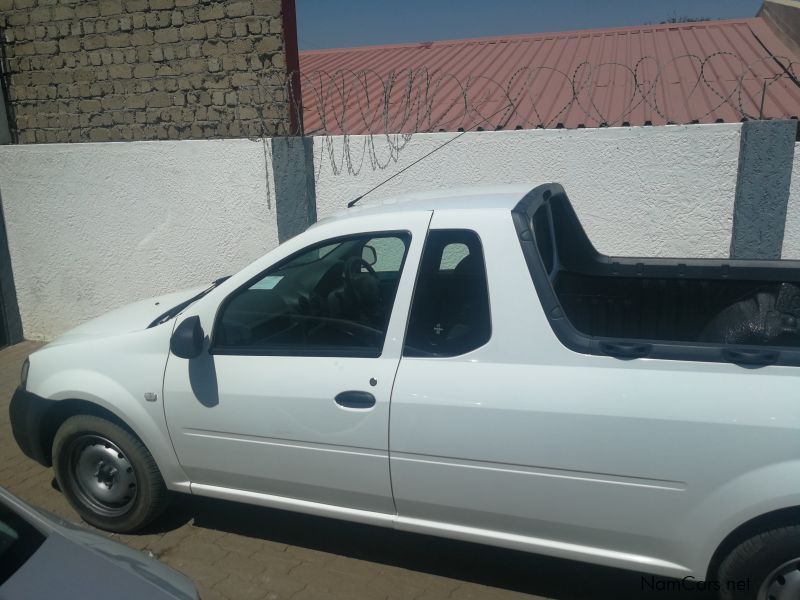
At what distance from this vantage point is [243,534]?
3.65 meters

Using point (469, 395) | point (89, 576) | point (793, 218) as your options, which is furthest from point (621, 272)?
point (89, 576)

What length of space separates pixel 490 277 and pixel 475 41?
11.6 m

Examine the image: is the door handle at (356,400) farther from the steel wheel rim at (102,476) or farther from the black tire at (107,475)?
the steel wheel rim at (102,476)

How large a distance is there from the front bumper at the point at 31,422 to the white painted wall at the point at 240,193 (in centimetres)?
224

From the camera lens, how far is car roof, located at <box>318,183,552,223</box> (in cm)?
292

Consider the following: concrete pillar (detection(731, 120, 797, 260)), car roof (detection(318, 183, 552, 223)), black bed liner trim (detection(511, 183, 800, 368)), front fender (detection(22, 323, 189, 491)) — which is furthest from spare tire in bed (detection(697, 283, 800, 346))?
front fender (detection(22, 323, 189, 491))

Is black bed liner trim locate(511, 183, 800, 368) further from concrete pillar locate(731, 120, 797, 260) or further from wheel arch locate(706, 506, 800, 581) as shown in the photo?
concrete pillar locate(731, 120, 797, 260)

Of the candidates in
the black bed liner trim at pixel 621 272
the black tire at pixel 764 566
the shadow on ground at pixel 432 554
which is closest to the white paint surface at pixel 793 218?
the black bed liner trim at pixel 621 272

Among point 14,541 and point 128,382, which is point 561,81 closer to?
point 128,382

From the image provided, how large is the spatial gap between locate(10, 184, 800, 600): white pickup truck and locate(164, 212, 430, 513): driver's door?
10 mm

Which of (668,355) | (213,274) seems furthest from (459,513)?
(213,274)

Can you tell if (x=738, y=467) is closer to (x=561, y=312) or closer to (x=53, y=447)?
(x=561, y=312)

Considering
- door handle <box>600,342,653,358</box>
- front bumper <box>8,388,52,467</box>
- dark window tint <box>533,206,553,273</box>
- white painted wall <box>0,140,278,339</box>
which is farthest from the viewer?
white painted wall <box>0,140,278,339</box>

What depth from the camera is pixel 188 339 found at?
3020 mm
